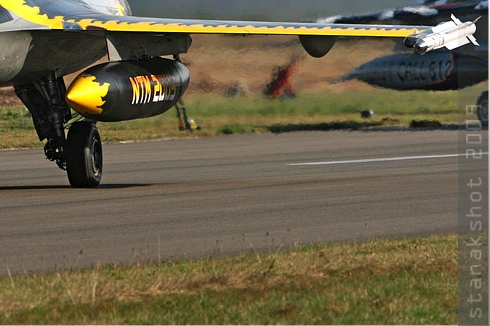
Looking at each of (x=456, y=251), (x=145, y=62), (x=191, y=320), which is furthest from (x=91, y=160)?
(x=191, y=320)

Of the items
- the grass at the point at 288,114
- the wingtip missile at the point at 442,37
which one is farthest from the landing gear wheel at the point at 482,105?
the wingtip missile at the point at 442,37

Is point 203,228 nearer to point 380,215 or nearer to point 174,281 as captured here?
point 380,215

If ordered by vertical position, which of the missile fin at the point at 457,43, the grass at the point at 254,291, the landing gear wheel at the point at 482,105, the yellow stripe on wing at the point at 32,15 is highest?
the yellow stripe on wing at the point at 32,15

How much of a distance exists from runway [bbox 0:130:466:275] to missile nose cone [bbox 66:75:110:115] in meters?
1.22

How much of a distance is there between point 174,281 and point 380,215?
520 cm

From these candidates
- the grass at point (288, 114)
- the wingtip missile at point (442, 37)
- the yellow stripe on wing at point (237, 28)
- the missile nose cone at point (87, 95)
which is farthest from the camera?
the grass at point (288, 114)

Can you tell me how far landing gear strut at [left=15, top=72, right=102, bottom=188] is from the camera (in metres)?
17.5

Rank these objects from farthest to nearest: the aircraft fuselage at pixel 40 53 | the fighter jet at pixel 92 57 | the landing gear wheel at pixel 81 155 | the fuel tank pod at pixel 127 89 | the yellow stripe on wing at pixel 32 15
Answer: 1. the landing gear wheel at pixel 81 155
2. the aircraft fuselage at pixel 40 53
3. the yellow stripe on wing at pixel 32 15
4. the fighter jet at pixel 92 57
5. the fuel tank pod at pixel 127 89

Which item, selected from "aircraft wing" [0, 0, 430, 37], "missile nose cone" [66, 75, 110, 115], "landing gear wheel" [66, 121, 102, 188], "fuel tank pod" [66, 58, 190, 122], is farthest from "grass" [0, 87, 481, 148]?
"missile nose cone" [66, 75, 110, 115]

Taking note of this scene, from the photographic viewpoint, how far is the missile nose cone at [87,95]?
15.4 m

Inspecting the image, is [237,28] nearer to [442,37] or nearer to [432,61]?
[442,37]

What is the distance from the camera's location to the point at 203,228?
1280cm

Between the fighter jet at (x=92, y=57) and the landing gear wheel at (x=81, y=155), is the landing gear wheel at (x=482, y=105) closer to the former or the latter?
the fighter jet at (x=92, y=57)

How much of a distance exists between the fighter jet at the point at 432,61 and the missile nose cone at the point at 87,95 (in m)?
11.4
